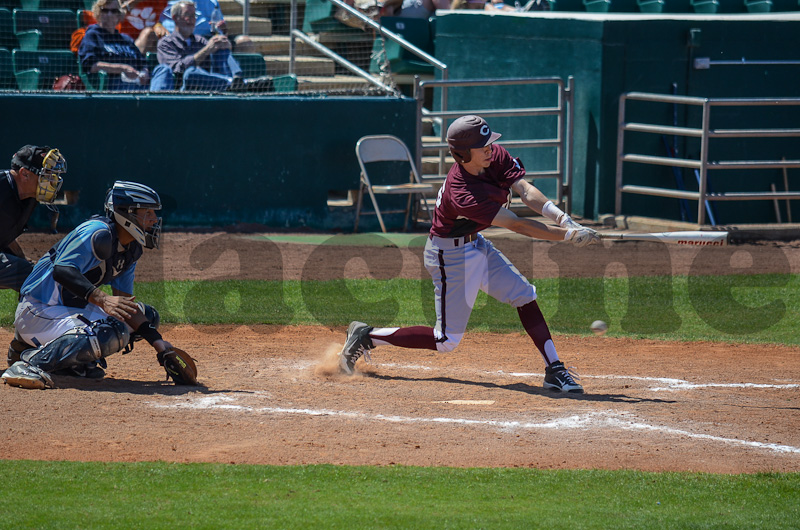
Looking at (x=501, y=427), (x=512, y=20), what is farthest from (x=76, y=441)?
(x=512, y=20)

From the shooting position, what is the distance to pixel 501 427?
5574mm

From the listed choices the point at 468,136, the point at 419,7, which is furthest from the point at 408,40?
the point at 468,136

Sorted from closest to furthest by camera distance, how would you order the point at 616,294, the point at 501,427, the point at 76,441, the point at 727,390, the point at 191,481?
the point at 191,481 → the point at 76,441 → the point at 501,427 → the point at 727,390 → the point at 616,294

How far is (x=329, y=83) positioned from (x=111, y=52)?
12.2 ft

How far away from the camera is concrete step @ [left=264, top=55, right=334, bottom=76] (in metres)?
15.2

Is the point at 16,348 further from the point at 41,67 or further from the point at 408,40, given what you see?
the point at 408,40

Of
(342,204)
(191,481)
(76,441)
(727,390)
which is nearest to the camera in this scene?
(191,481)

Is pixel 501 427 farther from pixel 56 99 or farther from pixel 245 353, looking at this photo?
pixel 56 99

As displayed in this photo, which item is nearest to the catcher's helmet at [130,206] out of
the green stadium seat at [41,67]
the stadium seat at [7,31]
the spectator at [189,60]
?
the spectator at [189,60]

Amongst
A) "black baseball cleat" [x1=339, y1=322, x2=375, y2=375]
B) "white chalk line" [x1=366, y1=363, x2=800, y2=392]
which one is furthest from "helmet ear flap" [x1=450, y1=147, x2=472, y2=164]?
"white chalk line" [x1=366, y1=363, x2=800, y2=392]

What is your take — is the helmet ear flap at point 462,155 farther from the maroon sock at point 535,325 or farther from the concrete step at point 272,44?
the concrete step at point 272,44

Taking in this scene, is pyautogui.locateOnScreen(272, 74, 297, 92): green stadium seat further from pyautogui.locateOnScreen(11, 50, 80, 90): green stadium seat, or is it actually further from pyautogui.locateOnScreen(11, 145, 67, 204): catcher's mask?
pyautogui.locateOnScreen(11, 145, 67, 204): catcher's mask

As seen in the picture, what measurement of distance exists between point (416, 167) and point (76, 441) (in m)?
9.15

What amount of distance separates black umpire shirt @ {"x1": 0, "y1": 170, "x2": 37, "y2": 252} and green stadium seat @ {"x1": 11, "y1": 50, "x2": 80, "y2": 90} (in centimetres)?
678
